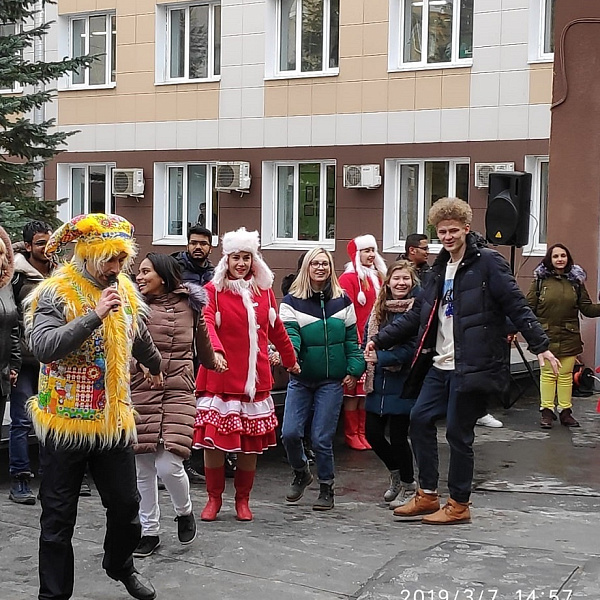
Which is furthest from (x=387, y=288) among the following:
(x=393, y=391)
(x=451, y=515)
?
(x=451, y=515)

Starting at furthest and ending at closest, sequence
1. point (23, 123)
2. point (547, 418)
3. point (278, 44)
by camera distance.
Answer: point (278, 44), point (23, 123), point (547, 418)

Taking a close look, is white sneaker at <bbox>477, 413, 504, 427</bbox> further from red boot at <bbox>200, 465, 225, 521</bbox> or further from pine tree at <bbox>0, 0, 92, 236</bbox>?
pine tree at <bbox>0, 0, 92, 236</bbox>

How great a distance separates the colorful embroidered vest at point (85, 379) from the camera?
545 cm

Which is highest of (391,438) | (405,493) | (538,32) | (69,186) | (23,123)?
(538,32)

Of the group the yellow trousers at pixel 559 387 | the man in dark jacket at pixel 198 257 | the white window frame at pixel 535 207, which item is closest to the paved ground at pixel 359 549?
the man in dark jacket at pixel 198 257

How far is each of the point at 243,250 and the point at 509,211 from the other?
7171 mm

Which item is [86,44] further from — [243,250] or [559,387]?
[243,250]

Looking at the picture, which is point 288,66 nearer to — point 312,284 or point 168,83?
point 168,83

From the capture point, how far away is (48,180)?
78.5ft

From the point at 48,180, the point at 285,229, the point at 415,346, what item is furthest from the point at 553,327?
the point at 48,180

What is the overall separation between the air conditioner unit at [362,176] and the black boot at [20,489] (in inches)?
498

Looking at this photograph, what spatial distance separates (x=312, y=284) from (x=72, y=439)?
10.1 ft

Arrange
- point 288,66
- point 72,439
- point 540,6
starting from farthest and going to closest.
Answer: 1. point 288,66
2. point 540,6
3. point 72,439

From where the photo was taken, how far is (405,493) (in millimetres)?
8250
